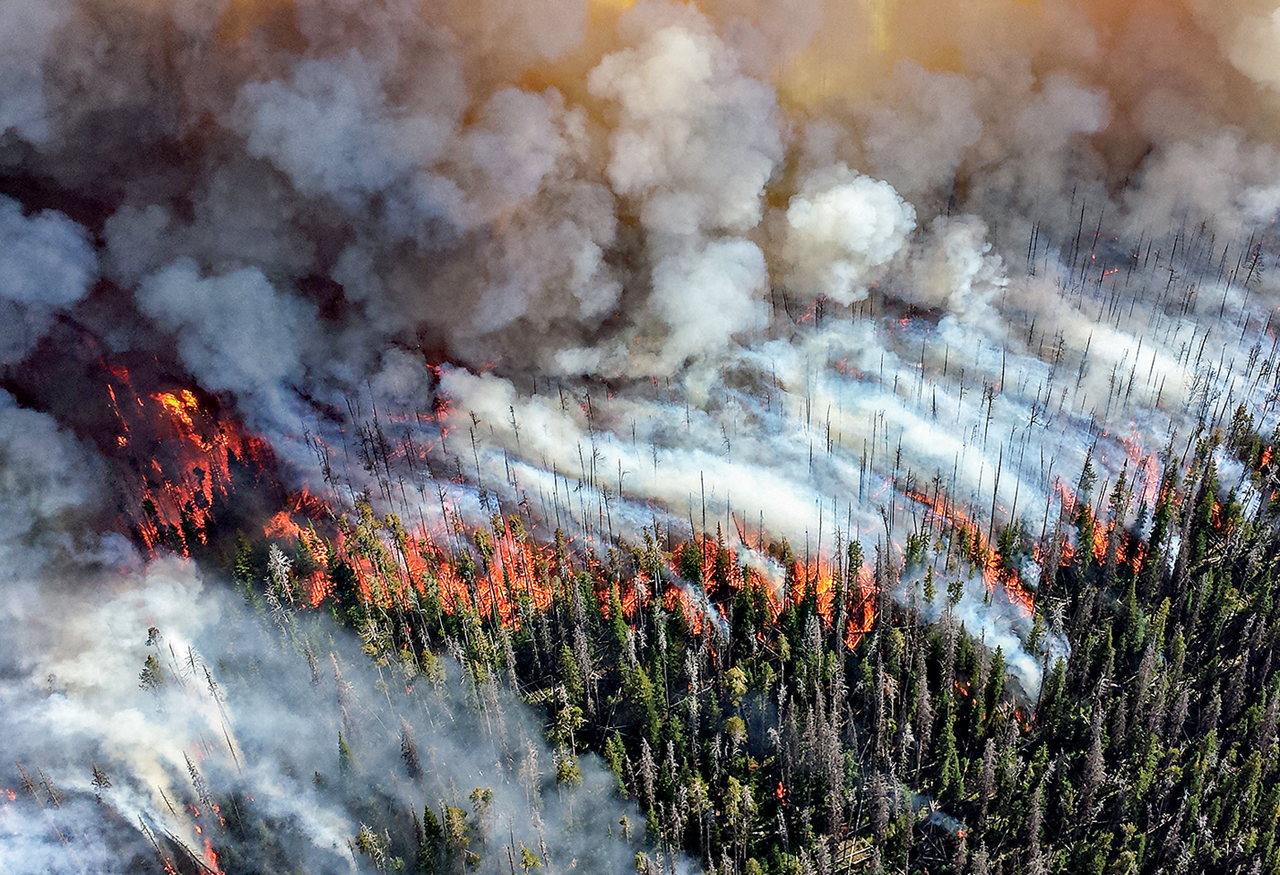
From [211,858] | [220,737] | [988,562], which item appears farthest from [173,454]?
[988,562]

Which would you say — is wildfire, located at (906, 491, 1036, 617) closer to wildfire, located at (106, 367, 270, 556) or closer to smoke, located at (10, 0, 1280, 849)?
smoke, located at (10, 0, 1280, 849)

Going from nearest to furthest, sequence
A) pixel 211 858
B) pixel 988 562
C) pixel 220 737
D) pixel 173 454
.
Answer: pixel 211 858
pixel 220 737
pixel 988 562
pixel 173 454

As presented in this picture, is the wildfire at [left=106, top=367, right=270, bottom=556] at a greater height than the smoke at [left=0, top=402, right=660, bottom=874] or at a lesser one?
greater

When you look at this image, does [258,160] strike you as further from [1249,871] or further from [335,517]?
[1249,871]

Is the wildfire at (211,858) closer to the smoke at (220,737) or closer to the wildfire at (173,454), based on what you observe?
the smoke at (220,737)

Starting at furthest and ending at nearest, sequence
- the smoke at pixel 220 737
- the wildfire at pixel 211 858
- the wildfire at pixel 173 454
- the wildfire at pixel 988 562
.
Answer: the wildfire at pixel 173 454 → the wildfire at pixel 988 562 → the wildfire at pixel 211 858 → the smoke at pixel 220 737

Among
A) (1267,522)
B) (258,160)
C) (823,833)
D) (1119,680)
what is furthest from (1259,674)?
(258,160)

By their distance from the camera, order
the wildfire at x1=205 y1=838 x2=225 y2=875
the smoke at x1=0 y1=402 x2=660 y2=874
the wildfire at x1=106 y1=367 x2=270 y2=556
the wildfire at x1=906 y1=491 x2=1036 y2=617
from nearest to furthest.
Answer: the smoke at x1=0 y1=402 x2=660 y2=874 < the wildfire at x1=205 y1=838 x2=225 y2=875 < the wildfire at x1=906 y1=491 x2=1036 y2=617 < the wildfire at x1=106 y1=367 x2=270 y2=556

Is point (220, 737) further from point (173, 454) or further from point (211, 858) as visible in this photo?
point (173, 454)

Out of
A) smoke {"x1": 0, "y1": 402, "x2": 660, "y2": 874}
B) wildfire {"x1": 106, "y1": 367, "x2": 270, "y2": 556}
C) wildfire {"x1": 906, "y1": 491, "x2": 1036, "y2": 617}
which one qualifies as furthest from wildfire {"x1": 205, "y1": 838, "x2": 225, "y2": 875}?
wildfire {"x1": 906, "y1": 491, "x2": 1036, "y2": 617}

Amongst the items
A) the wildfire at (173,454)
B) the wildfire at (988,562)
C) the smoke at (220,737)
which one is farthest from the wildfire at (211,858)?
the wildfire at (988,562)

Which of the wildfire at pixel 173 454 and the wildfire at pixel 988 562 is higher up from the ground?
the wildfire at pixel 988 562

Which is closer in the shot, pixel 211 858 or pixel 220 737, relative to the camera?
pixel 211 858
